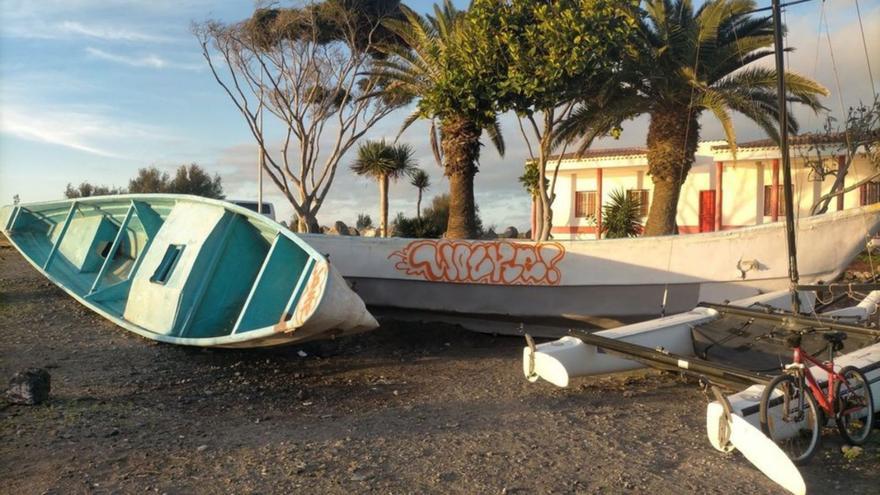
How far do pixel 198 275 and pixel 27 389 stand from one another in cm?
312

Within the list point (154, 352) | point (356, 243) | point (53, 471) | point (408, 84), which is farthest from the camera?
point (408, 84)

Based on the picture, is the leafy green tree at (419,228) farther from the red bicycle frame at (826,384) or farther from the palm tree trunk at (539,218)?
the red bicycle frame at (826,384)

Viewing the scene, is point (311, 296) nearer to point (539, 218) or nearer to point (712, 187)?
point (539, 218)

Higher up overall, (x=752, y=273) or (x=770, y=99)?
(x=770, y=99)

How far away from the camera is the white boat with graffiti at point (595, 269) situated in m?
9.20

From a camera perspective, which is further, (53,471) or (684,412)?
(684,412)

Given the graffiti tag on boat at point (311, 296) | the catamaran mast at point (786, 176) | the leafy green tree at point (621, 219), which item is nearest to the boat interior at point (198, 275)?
the graffiti tag on boat at point (311, 296)

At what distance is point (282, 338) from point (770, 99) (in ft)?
39.8

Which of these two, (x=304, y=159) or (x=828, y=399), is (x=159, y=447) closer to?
(x=828, y=399)

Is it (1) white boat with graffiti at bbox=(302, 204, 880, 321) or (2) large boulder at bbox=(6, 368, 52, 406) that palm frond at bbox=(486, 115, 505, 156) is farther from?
(2) large boulder at bbox=(6, 368, 52, 406)

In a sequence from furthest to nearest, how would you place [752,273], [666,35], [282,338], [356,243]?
[666,35]
[356,243]
[752,273]
[282,338]

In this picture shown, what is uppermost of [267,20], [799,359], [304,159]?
[267,20]

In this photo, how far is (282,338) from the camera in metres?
7.23

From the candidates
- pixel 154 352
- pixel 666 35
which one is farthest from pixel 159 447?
pixel 666 35
